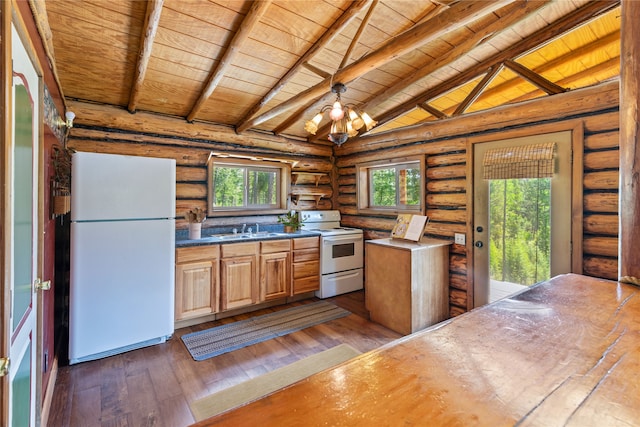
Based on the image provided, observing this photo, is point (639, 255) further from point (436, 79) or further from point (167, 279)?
point (167, 279)

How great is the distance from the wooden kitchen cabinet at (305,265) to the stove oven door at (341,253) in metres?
0.10

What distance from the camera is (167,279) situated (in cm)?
300

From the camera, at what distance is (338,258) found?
174 inches

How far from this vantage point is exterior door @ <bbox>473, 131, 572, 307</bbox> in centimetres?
276

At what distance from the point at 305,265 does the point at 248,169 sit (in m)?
1.61

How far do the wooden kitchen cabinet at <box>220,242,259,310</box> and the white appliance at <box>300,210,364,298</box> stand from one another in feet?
3.26

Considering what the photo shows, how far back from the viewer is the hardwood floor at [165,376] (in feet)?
6.81

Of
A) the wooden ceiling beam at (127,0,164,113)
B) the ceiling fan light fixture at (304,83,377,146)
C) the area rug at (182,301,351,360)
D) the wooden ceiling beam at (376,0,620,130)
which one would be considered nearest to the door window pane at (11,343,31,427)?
the area rug at (182,301,351,360)

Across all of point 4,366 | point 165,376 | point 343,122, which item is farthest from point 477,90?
point 165,376

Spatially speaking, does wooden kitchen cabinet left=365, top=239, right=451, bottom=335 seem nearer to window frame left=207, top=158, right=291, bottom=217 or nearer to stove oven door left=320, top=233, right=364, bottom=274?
stove oven door left=320, top=233, right=364, bottom=274

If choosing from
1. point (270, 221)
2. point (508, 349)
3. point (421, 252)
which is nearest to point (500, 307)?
point (508, 349)

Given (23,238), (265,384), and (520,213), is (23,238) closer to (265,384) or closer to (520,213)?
(265,384)

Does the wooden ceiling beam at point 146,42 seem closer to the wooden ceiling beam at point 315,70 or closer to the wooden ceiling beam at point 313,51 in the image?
the wooden ceiling beam at point 313,51

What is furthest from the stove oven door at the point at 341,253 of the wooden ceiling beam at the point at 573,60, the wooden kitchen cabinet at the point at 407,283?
the wooden ceiling beam at the point at 573,60
